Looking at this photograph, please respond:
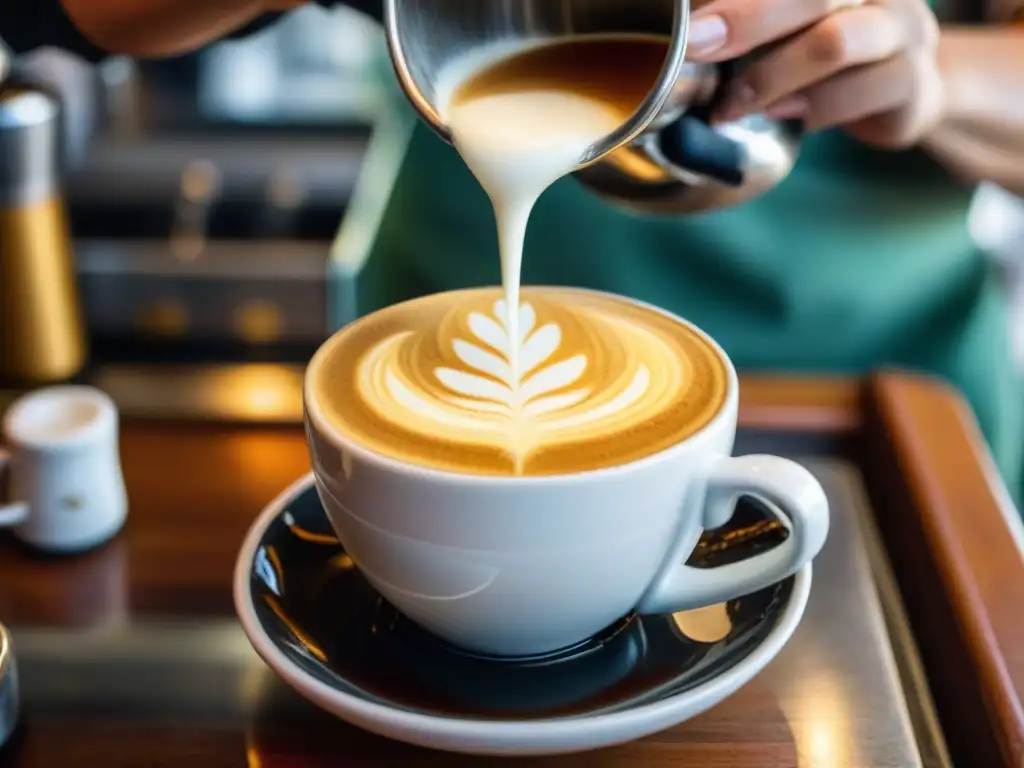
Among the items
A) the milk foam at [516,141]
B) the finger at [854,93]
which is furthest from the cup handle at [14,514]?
the finger at [854,93]

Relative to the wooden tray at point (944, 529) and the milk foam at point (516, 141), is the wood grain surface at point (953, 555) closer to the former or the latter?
the wooden tray at point (944, 529)

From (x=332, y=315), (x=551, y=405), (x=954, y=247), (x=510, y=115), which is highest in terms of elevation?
(x=510, y=115)

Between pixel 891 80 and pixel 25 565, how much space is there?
78 cm

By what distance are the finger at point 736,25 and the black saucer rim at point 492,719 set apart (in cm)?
36

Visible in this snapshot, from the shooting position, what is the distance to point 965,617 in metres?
0.74

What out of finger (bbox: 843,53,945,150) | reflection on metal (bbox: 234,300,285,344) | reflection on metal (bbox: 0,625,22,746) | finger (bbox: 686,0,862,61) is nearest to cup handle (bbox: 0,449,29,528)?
reflection on metal (bbox: 0,625,22,746)

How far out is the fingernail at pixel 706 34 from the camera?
2.42ft

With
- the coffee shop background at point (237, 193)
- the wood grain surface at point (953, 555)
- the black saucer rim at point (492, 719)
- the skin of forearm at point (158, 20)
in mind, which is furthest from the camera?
the coffee shop background at point (237, 193)

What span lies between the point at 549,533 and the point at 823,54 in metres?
0.44

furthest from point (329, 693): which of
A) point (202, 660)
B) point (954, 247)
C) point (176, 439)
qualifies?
point (954, 247)

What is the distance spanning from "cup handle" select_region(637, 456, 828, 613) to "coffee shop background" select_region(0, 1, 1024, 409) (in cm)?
99

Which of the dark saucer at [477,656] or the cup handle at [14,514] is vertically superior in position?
the dark saucer at [477,656]

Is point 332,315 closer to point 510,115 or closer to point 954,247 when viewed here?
point 954,247

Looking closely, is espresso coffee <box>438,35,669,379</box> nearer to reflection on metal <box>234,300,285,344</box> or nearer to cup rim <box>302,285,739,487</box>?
cup rim <box>302,285,739,487</box>
